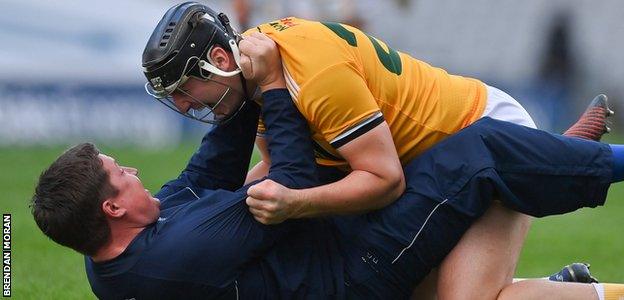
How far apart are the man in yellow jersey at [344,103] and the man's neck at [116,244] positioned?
54 centimetres

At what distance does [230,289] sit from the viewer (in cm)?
488

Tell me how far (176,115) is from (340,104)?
14.1 m

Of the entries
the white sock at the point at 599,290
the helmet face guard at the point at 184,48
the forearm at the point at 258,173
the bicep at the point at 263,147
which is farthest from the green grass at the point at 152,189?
the white sock at the point at 599,290

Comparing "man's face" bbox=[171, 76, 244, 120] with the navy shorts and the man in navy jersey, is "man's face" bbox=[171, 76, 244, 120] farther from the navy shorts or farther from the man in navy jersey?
the navy shorts

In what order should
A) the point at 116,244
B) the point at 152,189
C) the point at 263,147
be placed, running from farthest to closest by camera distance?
the point at 152,189 < the point at 263,147 < the point at 116,244

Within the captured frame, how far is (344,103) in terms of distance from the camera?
4.88m

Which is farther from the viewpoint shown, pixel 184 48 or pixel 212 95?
pixel 212 95

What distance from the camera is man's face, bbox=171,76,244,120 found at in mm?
5152

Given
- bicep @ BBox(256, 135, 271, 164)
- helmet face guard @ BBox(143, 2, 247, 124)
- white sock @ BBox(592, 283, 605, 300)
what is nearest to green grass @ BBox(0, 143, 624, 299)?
bicep @ BBox(256, 135, 271, 164)

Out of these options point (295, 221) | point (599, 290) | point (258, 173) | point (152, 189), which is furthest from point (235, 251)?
point (152, 189)

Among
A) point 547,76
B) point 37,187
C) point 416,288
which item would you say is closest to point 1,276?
point 37,187

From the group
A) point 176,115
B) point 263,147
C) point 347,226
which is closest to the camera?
point 347,226

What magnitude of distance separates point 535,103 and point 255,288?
15.8m

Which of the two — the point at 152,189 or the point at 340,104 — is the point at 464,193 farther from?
the point at 152,189
